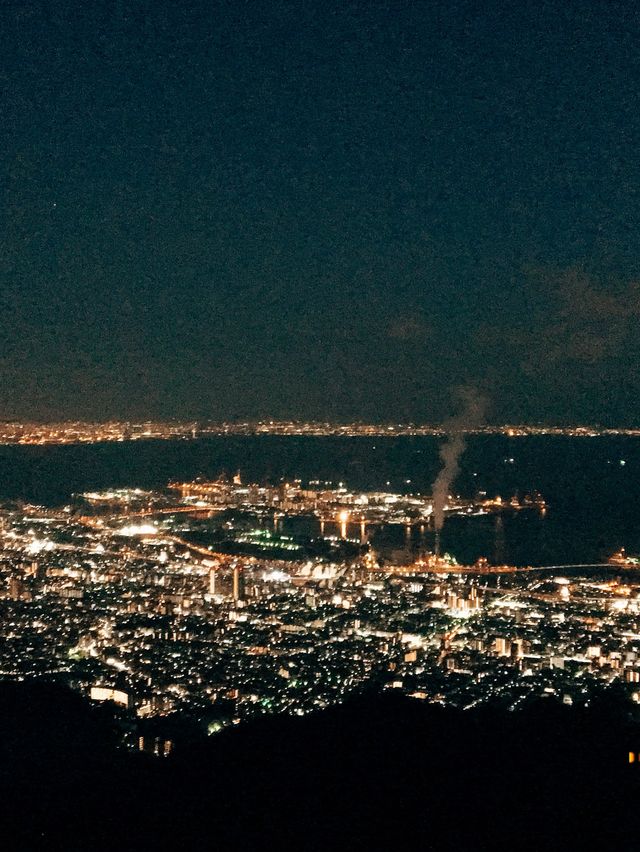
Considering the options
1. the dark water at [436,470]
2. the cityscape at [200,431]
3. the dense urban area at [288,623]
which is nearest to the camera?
the dense urban area at [288,623]

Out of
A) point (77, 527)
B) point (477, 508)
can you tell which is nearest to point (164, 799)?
point (77, 527)

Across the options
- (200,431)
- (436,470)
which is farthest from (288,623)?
(200,431)

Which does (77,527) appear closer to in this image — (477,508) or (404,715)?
(477,508)

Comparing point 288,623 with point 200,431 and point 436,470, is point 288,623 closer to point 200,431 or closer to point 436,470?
point 436,470

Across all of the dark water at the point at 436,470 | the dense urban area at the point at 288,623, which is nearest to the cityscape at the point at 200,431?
the dark water at the point at 436,470

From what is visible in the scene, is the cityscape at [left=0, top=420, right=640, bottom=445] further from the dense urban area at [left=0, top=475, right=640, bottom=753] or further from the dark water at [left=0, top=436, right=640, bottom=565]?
the dense urban area at [left=0, top=475, right=640, bottom=753]

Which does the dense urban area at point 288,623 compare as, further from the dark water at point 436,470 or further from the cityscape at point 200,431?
the cityscape at point 200,431

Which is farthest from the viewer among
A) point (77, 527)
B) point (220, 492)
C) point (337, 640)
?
point (220, 492)

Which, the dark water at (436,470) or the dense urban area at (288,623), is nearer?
the dense urban area at (288,623)

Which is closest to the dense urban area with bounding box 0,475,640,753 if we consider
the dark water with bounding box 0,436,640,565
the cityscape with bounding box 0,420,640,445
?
the dark water with bounding box 0,436,640,565
